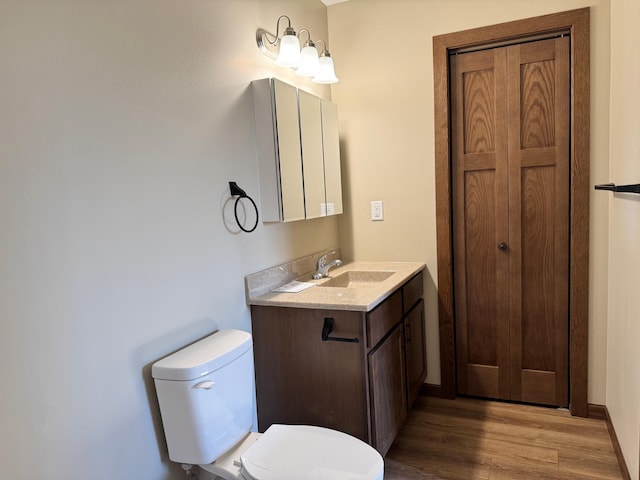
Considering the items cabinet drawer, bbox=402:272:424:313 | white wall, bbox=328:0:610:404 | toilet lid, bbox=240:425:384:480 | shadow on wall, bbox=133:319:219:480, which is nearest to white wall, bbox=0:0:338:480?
shadow on wall, bbox=133:319:219:480

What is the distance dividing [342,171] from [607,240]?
5.08 feet

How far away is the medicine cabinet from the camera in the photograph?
210 cm

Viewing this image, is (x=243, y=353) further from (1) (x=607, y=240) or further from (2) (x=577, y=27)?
(2) (x=577, y=27)

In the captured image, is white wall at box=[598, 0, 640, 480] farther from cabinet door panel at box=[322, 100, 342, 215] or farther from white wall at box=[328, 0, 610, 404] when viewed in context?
cabinet door panel at box=[322, 100, 342, 215]

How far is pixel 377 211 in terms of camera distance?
2.91 metres

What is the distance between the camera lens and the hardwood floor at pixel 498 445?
6.94 ft

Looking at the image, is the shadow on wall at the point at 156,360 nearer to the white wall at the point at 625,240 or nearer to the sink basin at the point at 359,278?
the sink basin at the point at 359,278

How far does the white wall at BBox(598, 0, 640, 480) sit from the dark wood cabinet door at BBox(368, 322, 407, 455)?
970 millimetres

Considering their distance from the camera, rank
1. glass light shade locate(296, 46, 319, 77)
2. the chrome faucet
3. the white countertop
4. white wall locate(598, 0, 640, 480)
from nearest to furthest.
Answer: white wall locate(598, 0, 640, 480)
the white countertop
glass light shade locate(296, 46, 319, 77)
the chrome faucet

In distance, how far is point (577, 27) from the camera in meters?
2.35

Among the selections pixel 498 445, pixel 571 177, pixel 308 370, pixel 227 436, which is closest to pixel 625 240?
pixel 571 177

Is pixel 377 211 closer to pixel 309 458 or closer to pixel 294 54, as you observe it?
pixel 294 54

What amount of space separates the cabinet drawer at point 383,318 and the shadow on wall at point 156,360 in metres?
0.72

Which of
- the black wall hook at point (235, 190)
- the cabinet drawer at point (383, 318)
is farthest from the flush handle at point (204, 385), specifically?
the black wall hook at point (235, 190)
